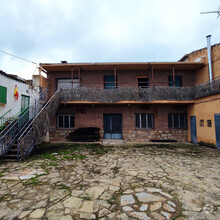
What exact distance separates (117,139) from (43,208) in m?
8.78

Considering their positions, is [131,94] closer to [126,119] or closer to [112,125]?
[126,119]

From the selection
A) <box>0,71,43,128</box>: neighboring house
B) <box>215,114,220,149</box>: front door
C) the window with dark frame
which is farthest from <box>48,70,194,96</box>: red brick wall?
<box>215,114,220,149</box>: front door

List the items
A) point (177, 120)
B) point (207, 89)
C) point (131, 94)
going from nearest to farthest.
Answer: point (207, 89)
point (131, 94)
point (177, 120)

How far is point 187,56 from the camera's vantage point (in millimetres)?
12961

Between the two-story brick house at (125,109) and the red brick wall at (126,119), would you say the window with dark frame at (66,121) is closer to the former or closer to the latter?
the two-story brick house at (125,109)

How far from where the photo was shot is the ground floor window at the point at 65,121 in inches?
452

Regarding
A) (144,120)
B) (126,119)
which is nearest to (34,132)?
(126,119)

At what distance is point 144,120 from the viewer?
1132 cm

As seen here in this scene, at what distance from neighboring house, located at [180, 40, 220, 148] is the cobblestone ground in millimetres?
4202

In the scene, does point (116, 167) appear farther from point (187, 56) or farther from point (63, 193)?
point (187, 56)

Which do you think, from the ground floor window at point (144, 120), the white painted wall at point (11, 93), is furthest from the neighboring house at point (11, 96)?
the ground floor window at point (144, 120)

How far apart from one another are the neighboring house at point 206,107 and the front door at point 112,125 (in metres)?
6.19

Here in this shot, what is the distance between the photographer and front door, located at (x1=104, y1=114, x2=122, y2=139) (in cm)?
1145

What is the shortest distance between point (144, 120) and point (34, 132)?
8.61 meters
